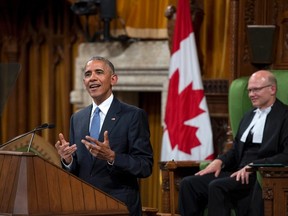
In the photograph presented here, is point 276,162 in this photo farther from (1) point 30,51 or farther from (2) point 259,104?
(1) point 30,51

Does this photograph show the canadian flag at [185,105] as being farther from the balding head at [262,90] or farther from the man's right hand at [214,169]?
the balding head at [262,90]

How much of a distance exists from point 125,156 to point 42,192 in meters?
0.65

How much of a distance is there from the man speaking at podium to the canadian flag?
8.79 feet

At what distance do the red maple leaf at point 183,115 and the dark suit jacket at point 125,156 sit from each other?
2685 mm

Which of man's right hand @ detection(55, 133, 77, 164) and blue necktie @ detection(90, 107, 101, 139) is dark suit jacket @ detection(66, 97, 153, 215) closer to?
blue necktie @ detection(90, 107, 101, 139)

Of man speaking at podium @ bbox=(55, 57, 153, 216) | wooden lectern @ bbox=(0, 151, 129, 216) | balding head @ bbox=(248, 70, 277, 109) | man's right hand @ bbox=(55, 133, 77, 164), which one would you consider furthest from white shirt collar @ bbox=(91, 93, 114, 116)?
balding head @ bbox=(248, 70, 277, 109)

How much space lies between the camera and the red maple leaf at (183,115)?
24.7 feet

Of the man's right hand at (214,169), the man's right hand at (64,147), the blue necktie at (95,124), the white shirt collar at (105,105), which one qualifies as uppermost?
the white shirt collar at (105,105)

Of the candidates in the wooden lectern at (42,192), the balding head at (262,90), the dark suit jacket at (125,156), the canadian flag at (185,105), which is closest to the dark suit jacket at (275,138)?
the balding head at (262,90)

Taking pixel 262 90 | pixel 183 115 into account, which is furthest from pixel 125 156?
pixel 183 115

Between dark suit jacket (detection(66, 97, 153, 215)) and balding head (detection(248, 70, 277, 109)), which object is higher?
balding head (detection(248, 70, 277, 109))

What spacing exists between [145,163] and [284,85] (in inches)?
83.5

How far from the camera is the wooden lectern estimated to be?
4.07m

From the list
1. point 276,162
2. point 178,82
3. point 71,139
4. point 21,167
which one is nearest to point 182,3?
point 178,82
